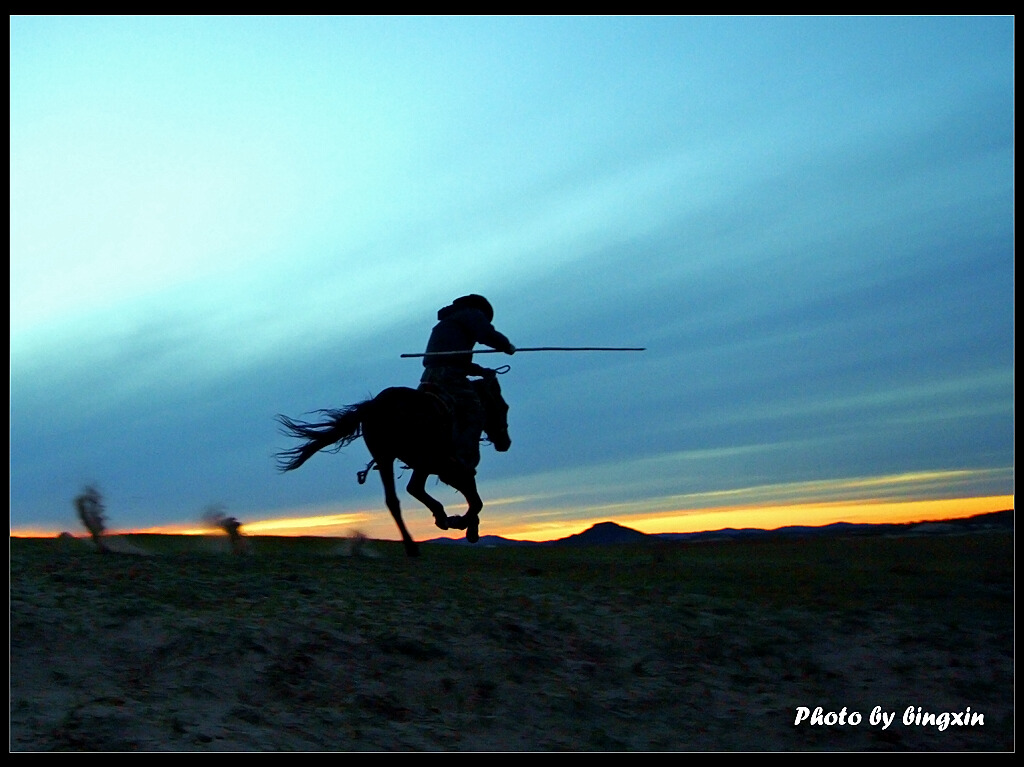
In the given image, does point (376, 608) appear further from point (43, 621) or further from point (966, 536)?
point (966, 536)

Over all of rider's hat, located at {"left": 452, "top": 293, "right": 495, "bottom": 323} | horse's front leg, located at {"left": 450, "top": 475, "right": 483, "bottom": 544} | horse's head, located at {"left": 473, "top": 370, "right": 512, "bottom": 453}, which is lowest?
horse's front leg, located at {"left": 450, "top": 475, "right": 483, "bottom": 544}

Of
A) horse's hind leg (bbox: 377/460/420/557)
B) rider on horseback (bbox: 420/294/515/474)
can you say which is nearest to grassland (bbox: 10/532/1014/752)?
horse's hind leg (bbox: 377/460/420/557)

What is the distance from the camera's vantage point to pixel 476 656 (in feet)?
28.9

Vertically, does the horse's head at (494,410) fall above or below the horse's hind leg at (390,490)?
above

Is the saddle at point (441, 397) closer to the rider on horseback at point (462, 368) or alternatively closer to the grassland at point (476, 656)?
the rider on horseback at point (462, 368)

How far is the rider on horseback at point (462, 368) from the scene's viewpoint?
1369 cm

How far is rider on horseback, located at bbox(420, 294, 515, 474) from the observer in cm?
1369

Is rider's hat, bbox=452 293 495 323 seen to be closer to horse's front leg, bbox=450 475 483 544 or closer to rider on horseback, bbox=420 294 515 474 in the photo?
rider on horseback, bbox=420 294 515 474

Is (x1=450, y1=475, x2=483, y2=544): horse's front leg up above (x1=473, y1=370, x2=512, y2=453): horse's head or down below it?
below

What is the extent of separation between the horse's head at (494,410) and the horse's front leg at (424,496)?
1.37 meters

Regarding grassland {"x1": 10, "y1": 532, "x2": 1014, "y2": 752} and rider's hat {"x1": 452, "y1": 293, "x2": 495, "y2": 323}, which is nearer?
grassland {"x1": 10, "y1": 532, "x2": 1014, "y2": 752}

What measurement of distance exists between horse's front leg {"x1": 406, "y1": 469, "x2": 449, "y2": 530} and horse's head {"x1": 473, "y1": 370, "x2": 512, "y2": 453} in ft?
4.49

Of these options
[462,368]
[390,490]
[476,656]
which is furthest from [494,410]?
[476,656]

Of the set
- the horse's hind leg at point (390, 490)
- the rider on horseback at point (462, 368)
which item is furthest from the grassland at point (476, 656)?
the rider on horseback at point (462, 368)
